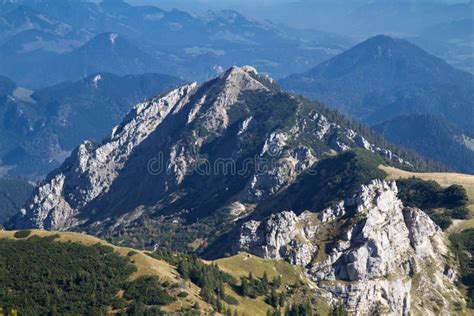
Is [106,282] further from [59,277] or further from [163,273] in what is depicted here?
[163,273]

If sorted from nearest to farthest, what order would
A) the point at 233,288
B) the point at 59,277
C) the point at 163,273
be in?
1. the point at 59,277
2. the point at 163,273
3. the point at 233,288

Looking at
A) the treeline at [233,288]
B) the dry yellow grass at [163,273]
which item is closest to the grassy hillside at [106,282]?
the dry yellow grass at [163,273]

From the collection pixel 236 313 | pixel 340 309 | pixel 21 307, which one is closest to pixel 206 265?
pixel 236 313

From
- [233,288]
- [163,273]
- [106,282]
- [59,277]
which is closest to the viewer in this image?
[106,282]

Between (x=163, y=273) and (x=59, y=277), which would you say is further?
(x=163, y=273)

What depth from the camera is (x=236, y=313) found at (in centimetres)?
17788

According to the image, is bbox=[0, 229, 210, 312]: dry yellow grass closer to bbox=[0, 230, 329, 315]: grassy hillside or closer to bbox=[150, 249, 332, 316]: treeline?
bbox=[0, 230, 329, 315]: grassy hillside

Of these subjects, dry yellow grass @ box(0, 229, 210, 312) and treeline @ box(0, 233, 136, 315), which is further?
dry yellow grass @ box(0, 229, 210, 312)

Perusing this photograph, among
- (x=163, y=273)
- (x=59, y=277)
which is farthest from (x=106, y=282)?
(x=163, y=273)

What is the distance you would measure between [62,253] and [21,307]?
2729cm

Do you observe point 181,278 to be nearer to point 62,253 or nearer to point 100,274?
point 100,274

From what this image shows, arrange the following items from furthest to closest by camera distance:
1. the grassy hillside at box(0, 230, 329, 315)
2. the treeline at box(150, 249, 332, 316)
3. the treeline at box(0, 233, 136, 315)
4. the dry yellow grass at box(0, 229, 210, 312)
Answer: the treeline at box(150, 249, 332, 316) → the dry yellow grass at box(0, 229, 210, 312) → the grassy hillside at box(0, 230, 329, 315) → the treeline at box(0, 233, 136, 315)

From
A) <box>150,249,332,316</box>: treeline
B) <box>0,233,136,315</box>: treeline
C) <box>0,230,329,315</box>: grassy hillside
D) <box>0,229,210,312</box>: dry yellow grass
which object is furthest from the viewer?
<box>150,249,332,316</box>: treeline

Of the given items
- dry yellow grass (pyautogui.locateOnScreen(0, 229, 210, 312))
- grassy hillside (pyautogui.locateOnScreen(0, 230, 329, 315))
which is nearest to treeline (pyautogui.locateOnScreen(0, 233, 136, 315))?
grassy hillside (pyautogui.locateOnScreen(0, 230, 329, 315))
